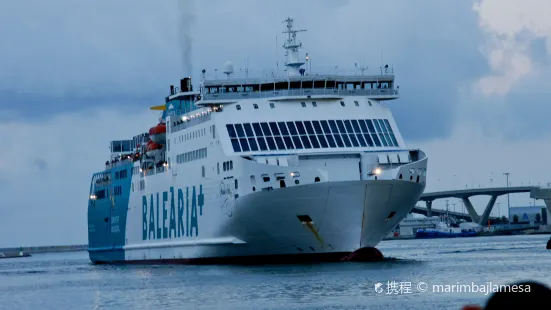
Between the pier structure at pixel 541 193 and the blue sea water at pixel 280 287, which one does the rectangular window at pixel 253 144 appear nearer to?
the blue sea water at pixel 280 287

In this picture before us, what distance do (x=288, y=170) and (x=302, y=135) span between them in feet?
10.6

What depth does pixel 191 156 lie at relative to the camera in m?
50.4

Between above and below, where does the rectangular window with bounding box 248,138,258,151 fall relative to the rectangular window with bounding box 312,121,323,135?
below

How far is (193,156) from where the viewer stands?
50062mm

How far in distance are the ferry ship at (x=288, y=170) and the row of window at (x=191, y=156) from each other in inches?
1.9

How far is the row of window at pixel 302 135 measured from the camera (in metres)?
45.3

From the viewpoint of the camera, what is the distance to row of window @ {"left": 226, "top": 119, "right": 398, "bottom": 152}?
45.3m

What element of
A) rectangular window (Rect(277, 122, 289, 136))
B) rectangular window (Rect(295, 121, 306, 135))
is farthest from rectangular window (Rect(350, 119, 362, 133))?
rectangular window (Rect(277, 122, 289, 136))

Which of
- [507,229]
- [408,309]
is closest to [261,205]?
[408,309]

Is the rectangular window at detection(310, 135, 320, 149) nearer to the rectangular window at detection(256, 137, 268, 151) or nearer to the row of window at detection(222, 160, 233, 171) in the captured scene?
the rectangular window at detection(256, 137, 268, 151)

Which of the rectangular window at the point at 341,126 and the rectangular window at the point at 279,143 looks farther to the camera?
the rectangular window at the point at 341,126

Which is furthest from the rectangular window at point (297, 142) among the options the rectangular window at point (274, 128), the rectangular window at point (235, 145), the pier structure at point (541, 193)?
the pier structure at point (541, 193)

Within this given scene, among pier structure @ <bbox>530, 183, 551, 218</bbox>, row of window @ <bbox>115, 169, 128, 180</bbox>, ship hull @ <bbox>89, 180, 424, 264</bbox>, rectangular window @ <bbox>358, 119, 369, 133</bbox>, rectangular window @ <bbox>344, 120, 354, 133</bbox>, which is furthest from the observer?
pier structure @ <bbox>530, 183, 551, 218</bbox>

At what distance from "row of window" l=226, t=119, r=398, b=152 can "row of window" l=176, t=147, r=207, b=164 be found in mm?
2982
